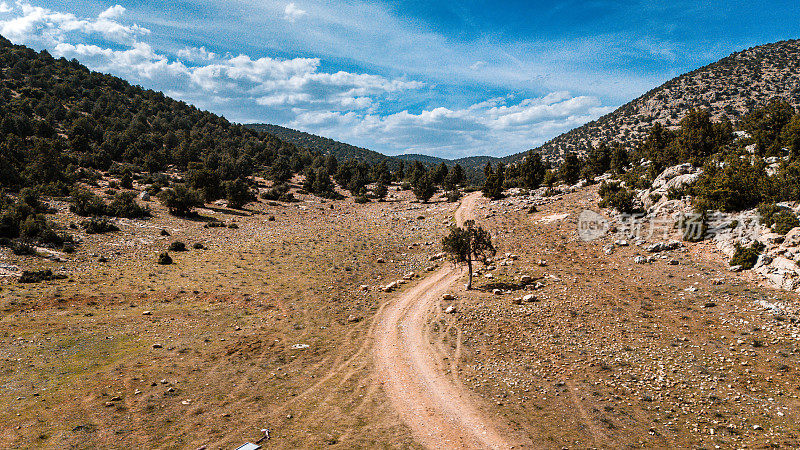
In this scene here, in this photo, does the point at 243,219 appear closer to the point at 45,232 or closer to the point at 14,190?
the point at 45,232

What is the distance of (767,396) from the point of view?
60.8 ft

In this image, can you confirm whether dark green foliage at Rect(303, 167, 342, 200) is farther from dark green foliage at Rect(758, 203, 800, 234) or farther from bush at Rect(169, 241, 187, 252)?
dark green foliage at Rect(758, 203, 800, 234)

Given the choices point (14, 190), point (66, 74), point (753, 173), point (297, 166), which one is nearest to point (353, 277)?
point (753, 173)

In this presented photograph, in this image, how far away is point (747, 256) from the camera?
107 feet

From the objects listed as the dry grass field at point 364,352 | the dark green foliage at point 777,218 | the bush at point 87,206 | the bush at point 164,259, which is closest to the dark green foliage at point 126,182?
the bush at point 87,206

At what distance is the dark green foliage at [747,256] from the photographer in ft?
107

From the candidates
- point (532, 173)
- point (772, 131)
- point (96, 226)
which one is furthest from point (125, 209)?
point (772, 131)

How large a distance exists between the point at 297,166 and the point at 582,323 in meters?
135

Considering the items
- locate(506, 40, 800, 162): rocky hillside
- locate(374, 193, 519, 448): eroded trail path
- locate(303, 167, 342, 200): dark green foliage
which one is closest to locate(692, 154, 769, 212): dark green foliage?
locate(374, 193, 519, 448): eroded trail path

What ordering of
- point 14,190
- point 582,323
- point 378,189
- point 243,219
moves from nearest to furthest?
point 582,323
point 14,190
point 243,219
point 378,189

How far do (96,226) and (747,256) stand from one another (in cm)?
8214

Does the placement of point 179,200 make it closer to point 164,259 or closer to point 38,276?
point 164,259

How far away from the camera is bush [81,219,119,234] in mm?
52312

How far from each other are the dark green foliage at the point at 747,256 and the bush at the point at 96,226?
266ft
